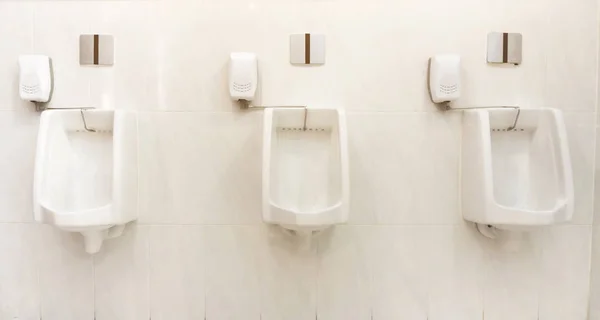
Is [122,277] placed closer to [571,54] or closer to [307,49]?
[307,49]

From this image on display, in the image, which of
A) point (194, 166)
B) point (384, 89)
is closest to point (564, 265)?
point (384, 89)

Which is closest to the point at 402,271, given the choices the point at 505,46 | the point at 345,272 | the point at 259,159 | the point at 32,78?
the point at 345,272

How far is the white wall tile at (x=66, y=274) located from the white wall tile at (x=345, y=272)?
85 cm

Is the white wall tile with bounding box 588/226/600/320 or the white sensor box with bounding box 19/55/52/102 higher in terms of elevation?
the white sensor box with bounding box 19/55/52/102

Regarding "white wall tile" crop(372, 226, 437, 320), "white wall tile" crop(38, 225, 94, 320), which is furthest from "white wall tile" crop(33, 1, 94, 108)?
"white wall tile" crop(372, 226, 437, 320)

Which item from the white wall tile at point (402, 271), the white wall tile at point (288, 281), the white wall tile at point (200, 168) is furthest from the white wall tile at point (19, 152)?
the white wall tile at point (402, 271)

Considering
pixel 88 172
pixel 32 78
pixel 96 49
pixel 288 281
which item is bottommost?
pixel 288 281

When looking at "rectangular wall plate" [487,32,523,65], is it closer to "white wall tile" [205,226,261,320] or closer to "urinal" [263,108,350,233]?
"urinal" [263,108,350,233]

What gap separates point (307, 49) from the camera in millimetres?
1519

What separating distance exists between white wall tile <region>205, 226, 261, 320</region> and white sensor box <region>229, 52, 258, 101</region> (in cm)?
48

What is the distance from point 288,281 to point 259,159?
1.49 feet

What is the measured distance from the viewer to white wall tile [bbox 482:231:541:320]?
1561 millimetres

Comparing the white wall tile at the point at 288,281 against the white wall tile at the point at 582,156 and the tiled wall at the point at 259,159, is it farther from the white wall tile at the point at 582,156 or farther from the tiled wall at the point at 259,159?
the white wall tile at the point at 582,156

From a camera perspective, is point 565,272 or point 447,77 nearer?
point 447,77
